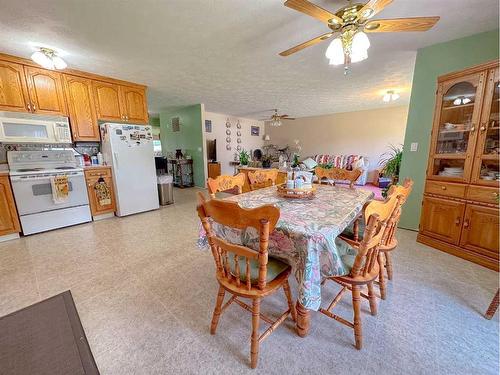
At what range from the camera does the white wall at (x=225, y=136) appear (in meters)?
6.74

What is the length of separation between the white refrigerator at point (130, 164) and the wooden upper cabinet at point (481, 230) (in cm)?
439

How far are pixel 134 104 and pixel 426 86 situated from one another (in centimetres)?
446

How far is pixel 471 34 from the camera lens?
7.09ft

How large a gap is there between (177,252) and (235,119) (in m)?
6.05

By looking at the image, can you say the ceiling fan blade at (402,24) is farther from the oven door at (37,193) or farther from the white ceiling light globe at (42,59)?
the oven door at (37,193)

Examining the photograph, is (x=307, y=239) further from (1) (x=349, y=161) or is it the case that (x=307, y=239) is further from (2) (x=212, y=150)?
(1) (x=349, y=161)

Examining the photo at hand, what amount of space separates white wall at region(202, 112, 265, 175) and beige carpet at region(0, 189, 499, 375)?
4.96 meters

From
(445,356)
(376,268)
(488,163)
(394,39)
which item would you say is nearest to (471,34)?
(394,39)

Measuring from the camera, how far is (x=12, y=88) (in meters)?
2.62

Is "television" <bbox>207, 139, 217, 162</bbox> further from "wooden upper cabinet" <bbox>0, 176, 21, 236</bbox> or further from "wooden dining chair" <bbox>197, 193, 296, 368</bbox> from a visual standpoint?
"wooden dining chair" <bbox>197, 193, 296, 368</bbox>

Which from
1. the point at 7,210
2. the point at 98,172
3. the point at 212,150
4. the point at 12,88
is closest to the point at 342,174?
the point at 98,172

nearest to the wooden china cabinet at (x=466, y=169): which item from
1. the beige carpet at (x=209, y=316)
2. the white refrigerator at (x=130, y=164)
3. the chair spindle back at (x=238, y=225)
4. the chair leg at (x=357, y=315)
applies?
the beige carpet at (x=209, y=316)

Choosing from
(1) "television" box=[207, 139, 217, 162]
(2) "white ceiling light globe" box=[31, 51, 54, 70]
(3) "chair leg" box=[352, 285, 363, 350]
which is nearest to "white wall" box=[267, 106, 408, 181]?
(1) "television" box=[207, 139, 217, 162]

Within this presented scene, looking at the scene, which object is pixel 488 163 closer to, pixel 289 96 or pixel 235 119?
pixel 289 96
